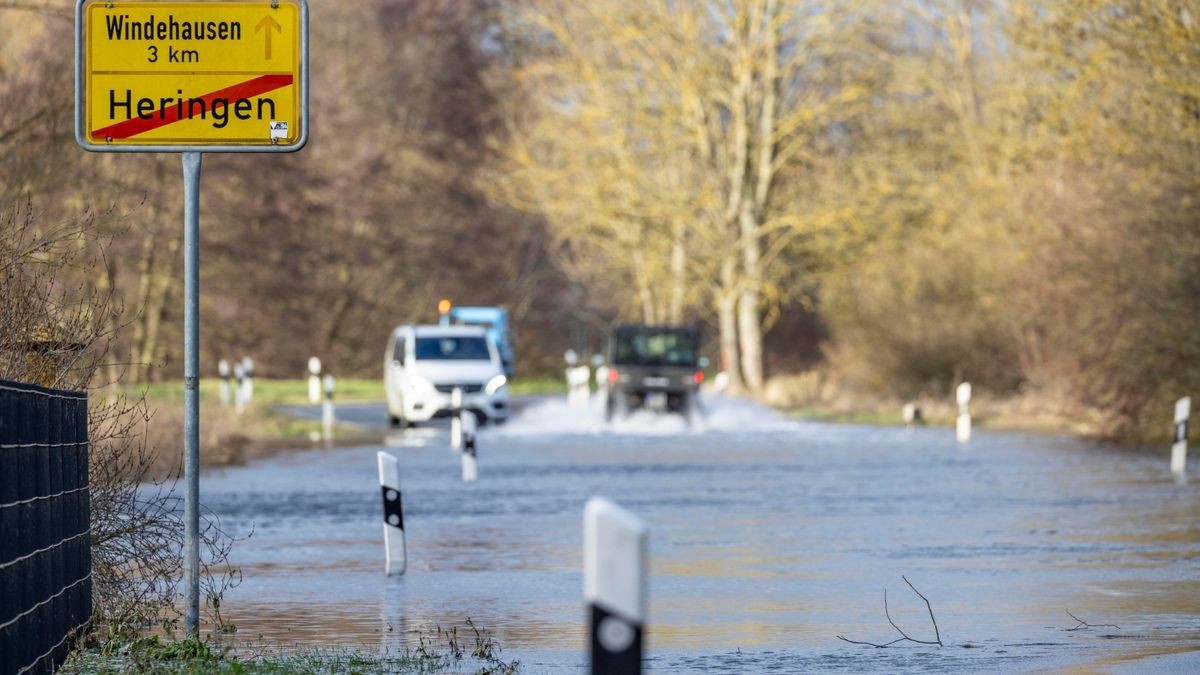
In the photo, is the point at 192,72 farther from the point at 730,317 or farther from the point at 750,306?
the point at 730,317

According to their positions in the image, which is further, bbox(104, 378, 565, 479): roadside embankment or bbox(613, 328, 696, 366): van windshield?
bbox(613, 328, 696, 366): van windshield

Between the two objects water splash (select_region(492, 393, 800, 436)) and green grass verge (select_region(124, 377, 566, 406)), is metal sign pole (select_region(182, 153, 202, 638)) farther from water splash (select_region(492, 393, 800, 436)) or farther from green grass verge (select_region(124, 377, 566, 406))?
green grass verge (select_region(124, 377, 566, 406))

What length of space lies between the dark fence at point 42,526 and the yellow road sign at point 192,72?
1415mm

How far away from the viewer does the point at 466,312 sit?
238 ft

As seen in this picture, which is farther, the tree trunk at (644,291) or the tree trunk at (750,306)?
the tree trunk at (644,291)

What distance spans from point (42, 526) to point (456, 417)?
2922 centimetres

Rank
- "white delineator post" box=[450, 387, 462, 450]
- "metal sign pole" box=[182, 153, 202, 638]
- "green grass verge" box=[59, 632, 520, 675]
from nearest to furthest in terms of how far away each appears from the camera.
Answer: "green grass verge" box=[59, 632, 520, 675]
"metal sign pole" box=[182, 153, 202, 638]
"white delineator post" box=[450, 387, 462, 450]

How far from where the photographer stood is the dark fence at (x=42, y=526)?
29.8 ft

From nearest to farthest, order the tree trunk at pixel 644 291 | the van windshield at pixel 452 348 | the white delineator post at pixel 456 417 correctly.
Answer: the white delineator post at pixel 456 417 → the van windshield at pixel 452 348 → the tree trunk at pixel 644 291

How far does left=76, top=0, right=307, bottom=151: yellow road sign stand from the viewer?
1176cm

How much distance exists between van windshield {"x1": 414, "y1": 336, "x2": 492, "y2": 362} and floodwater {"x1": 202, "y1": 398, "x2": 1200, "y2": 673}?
10.1 meters

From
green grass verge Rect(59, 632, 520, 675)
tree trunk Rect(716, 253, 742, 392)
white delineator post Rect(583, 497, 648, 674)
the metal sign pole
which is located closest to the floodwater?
green grass verge Rect(59, 632, 520, 675)

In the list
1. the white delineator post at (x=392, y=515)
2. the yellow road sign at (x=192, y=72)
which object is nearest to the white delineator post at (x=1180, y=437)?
the white delineator post at (x=392, y=515)

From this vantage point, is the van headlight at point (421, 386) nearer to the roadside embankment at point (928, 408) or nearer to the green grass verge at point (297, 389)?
the green grass verge at point (297, 389)
